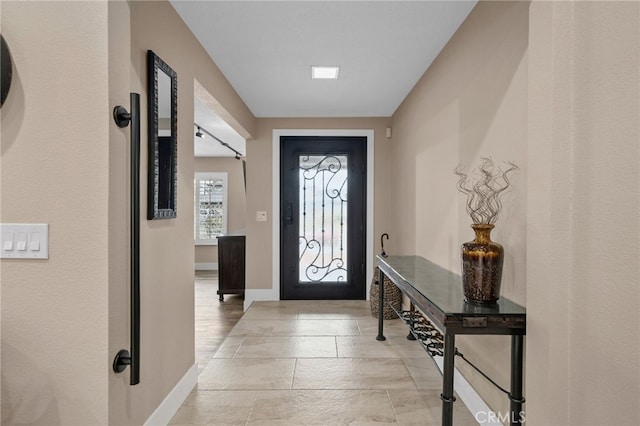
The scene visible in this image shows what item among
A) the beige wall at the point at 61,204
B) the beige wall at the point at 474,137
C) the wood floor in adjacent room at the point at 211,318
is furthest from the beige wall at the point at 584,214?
the wood floor in adjacent room at the point at 211,318

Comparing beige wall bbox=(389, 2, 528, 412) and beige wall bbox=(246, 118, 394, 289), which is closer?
beige wall bbox=(389, 2, 528, 412)

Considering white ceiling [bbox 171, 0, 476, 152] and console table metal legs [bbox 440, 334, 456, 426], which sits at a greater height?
white ceiling [bbox 171, 0, 476, 152]

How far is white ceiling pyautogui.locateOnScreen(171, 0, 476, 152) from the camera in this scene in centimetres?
207

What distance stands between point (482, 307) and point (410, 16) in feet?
5.74

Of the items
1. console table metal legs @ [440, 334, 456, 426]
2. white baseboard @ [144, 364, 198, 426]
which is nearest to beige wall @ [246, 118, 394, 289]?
white baseboard @ [144, 364, 198, 426]

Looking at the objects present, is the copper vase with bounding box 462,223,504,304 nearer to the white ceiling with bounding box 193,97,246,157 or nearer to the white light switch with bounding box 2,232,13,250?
the white light switch with bounding box 2,232,13,250

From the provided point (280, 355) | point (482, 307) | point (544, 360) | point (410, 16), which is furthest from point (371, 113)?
point (544, 360)

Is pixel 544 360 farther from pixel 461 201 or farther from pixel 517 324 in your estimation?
pixel 461 201

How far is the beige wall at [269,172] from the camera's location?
454 cm

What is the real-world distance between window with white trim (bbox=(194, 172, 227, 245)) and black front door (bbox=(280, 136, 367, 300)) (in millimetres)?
3440

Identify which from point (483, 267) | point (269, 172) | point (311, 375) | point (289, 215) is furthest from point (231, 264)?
point (483, 267)

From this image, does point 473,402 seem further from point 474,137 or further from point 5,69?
point 5,69

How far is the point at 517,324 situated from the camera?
1.42m

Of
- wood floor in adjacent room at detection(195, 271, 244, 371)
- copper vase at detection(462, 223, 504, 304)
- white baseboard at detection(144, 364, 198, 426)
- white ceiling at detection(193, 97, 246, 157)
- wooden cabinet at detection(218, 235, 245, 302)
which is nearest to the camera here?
copper vase at detection(462, 223, 504, 304)
